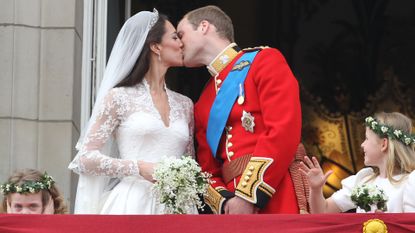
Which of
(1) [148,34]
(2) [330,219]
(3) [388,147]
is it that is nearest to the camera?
(2) [330,219]

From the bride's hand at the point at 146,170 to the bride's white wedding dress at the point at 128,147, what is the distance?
1.1 inches

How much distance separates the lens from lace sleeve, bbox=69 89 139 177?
7262mm

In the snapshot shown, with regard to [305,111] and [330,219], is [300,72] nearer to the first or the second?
[305,111]

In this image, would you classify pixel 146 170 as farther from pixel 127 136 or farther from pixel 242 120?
pixel 242 120

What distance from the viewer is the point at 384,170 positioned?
284 inches

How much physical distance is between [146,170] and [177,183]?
507mm

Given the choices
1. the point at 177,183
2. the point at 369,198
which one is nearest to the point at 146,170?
the point at 177,183

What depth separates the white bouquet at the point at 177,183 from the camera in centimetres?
676

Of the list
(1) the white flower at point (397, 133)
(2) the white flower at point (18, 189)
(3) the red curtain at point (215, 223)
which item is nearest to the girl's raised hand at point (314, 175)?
(1) the white flower at point (397, 133)

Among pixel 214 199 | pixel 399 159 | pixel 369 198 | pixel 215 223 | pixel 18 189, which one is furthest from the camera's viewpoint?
pixel 214 199

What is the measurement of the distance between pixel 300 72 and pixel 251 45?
0.51 m

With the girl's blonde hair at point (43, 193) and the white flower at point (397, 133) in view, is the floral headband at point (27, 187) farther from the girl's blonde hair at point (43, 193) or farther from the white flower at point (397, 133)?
the white flower at point (397, 133)

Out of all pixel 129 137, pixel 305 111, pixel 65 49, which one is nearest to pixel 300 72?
pixel 305 111

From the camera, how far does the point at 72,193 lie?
8289 millimetres
